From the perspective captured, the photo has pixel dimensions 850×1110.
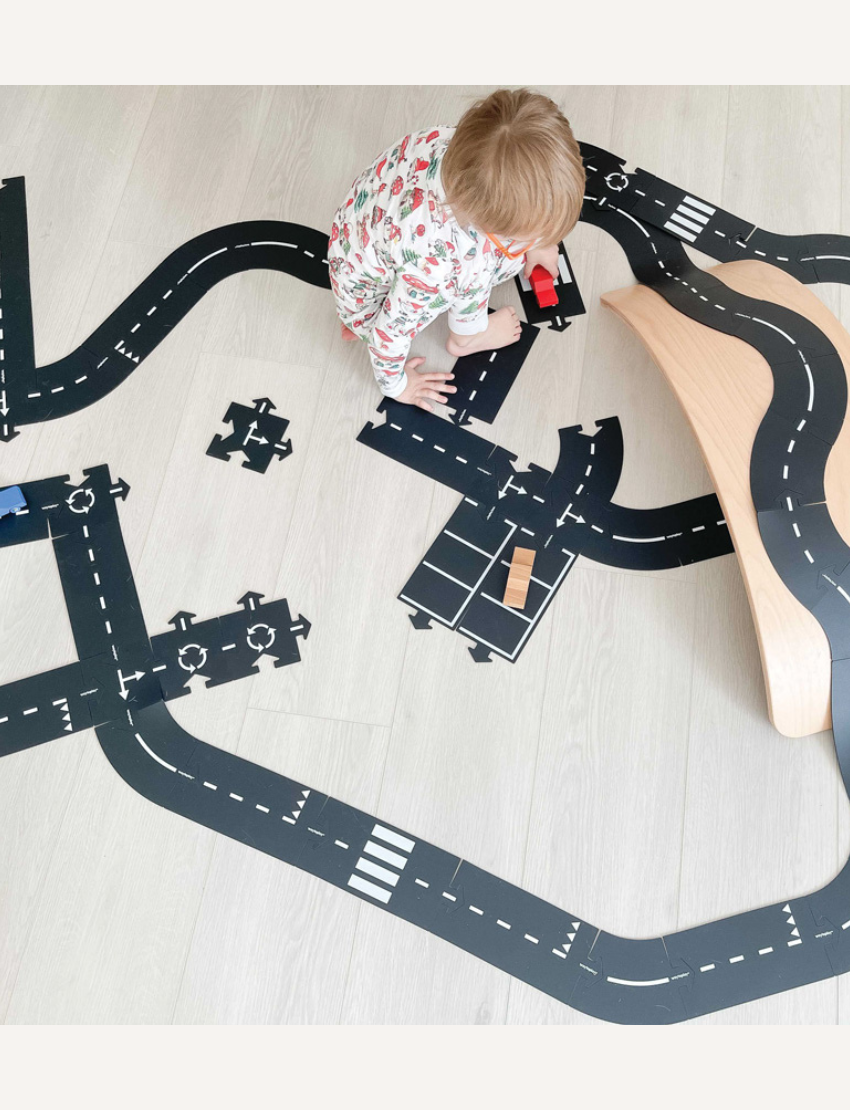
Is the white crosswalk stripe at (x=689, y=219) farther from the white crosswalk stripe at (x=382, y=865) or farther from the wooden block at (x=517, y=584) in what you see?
the white crosswalk stripe at (x=382, y=865)

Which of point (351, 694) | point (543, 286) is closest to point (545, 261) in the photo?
point (543, 286)

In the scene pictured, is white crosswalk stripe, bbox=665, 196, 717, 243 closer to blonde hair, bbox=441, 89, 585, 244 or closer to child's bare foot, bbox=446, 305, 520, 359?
child's bare foot, bbox=446, 305, 520, 359

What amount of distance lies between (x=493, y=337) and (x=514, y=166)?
47 centimetres

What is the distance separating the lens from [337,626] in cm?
129

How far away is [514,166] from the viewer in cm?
91

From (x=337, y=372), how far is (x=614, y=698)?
677 millimetres

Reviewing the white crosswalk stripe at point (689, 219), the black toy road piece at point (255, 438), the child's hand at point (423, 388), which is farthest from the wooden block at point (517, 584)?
the white crosswalk stripe at point (689, 219)

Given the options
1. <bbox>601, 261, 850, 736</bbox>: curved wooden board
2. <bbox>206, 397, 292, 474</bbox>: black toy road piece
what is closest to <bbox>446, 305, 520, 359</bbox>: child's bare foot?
<bbox>601, 261, 850, 736</bbox>: curved wooden board

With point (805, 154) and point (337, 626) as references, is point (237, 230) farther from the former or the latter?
point (805, 154)

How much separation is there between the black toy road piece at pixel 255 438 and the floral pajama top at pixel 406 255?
0.70ft

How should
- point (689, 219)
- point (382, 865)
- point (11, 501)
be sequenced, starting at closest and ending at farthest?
point (382, 865)
point (11, 501)
point (689, 219)

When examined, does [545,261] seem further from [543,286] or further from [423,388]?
[423,388]

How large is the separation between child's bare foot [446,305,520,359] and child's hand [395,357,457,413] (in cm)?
5

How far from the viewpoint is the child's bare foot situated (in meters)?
1.37
